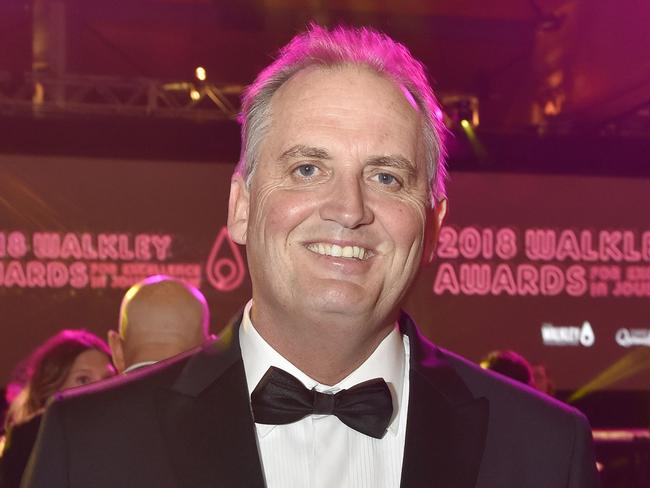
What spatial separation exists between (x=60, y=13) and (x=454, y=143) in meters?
4.41

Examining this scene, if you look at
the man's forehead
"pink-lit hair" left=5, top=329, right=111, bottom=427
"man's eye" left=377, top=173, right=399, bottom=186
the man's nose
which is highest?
the man's forehead

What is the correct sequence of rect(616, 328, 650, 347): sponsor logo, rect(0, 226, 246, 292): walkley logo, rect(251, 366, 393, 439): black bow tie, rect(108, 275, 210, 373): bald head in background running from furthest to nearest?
rect(616, 328, 650, 347): sponsor logo
rect(0, 226, 246, 292): walkley logo
rect(108, 275, 210, 373): bald head in background
rect(251, 366, 393, 439): black bow tie

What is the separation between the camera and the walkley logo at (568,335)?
916 cm

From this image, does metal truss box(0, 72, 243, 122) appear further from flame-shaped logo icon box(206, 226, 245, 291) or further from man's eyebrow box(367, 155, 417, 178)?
man's eyebrow box(367, 155, 417, 178)

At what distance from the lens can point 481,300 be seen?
9039 millimetres

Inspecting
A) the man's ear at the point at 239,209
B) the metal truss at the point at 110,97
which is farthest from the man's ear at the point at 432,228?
the metal truss at the point at 110,97

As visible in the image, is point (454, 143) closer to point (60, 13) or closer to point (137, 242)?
point (137, 242)

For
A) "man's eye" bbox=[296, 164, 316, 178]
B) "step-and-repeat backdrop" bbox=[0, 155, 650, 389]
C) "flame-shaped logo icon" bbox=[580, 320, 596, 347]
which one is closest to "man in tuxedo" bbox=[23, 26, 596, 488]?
"man's eye" bbox=[296, 164, 316, 178]

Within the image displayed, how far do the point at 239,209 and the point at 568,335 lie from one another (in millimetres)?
7896

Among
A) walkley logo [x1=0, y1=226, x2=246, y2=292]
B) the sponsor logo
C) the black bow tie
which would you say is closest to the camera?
the black bow tie

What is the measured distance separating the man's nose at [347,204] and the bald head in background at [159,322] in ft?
5.94

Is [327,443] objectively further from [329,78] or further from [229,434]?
[329,78]

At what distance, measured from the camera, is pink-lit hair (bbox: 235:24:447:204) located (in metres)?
1.77

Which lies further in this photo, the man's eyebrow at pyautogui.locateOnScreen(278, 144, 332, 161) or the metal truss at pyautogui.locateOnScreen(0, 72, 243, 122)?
the metal truss at pyautogui.locateOnScreen(0, 72, 243, 122)
